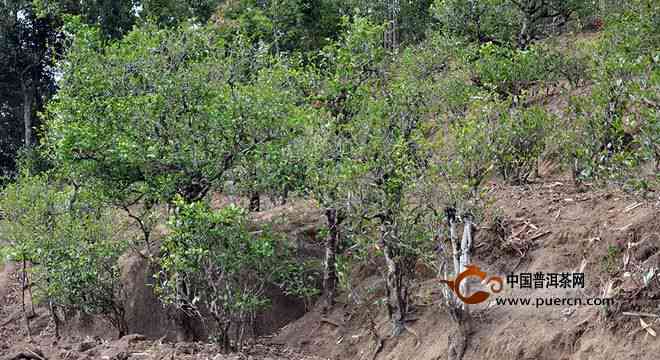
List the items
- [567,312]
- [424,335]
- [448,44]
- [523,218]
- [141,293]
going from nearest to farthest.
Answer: [567,312] < [424,335] < [523,218] < [141,293] < [448,44]

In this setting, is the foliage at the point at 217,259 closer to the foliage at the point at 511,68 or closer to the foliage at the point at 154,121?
the foliage at the point at 154,121

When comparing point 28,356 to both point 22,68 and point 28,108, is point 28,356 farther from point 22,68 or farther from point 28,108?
point 22,68

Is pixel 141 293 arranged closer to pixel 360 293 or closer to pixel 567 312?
pixel 360 293

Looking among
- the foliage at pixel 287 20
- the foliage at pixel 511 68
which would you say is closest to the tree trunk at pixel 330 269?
the foliage at pixel 511 68

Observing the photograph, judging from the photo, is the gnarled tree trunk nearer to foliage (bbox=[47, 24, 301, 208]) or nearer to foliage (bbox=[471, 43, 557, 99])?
foliage (bbox=[47, 24, 301, 208])

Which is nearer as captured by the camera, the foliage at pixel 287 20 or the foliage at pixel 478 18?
the foliage at pixel 478 18

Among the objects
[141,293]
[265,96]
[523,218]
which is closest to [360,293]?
[523,218]

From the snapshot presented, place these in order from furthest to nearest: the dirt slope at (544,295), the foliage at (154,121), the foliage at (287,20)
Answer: the foliage at (287,20)
the foliage at (154,121)
the dirt slope at (544,295)

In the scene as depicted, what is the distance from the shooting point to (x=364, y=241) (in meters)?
10.6

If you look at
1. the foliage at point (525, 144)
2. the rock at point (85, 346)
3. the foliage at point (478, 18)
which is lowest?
the rock at point (85, 346)

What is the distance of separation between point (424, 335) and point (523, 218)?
2.70m

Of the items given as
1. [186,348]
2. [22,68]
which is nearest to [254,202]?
[186,348]

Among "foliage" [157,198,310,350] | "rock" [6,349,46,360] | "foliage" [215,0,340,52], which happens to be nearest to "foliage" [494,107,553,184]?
"foliage" [157,198,310,350]

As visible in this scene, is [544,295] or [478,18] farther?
[478,18]
